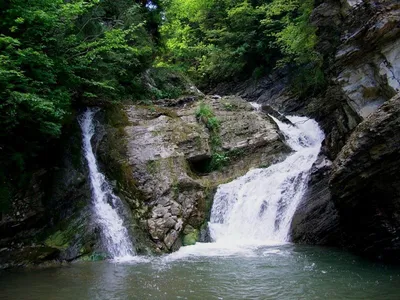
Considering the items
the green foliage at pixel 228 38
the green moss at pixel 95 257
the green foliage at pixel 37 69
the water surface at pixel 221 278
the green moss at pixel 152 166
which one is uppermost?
the green foliage at pixel 228 38

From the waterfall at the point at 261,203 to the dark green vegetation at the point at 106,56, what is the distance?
1.96m

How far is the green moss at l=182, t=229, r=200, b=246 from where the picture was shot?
13045 mm

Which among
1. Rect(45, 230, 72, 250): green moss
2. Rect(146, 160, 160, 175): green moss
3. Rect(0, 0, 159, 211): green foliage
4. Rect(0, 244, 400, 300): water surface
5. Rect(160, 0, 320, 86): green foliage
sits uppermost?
Rect(160, 0, 320, 86): green foliage

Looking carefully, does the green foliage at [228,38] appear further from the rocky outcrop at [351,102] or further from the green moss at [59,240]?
the green moss at [59,240]

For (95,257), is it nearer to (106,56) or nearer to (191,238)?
(191,238)

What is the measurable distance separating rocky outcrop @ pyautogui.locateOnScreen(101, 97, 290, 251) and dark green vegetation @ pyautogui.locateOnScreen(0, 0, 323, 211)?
→ 1.85 feet

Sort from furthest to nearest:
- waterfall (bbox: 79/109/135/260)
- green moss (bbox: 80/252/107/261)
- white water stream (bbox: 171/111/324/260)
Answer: white water stream (bbox: 171/111/324/260)
waterfall (bbox: 79/109/135/260)
green moss (bbox: 80/252/107/261)

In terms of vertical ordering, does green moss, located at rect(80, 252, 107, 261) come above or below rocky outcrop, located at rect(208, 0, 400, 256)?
below

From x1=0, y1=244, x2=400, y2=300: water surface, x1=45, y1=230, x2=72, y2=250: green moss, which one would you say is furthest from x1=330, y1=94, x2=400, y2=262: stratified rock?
x1=45, y1=230, x2=72, y2=250: green moss

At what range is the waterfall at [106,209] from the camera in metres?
12.1

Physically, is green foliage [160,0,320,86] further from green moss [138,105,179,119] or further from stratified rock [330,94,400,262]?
stratified rock [330,94,400,262]

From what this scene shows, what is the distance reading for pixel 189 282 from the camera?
841 centimetres

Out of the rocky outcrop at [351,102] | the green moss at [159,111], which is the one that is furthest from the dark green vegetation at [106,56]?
the rocky outcrop at [351,102]

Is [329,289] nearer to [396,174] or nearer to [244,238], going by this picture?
[396,174]
